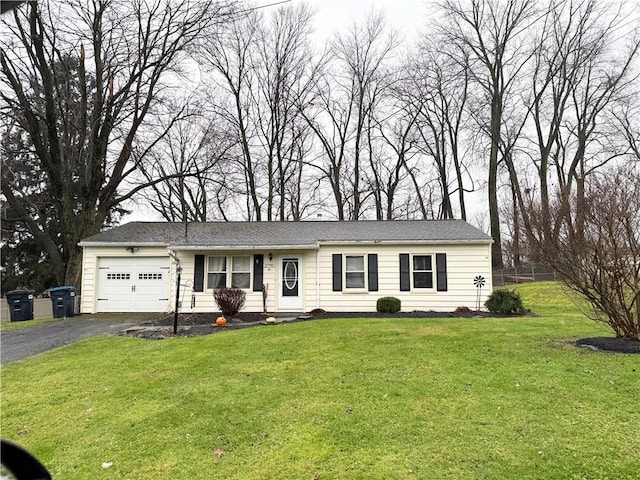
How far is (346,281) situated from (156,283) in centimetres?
666

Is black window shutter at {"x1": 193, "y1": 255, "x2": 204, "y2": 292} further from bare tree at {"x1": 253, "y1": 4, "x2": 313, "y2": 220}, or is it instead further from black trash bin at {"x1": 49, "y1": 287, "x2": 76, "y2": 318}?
bare tree at {"x1": 253, "y1": 4, "x2": 313, "y2": 220}

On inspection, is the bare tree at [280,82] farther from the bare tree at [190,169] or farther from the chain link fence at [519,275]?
the chain link fence at [519,275]

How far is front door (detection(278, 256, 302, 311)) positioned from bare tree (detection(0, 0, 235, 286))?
Answer: 26.7 feet

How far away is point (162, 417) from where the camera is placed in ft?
14.5

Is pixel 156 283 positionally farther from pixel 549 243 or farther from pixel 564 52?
pixel 564 52

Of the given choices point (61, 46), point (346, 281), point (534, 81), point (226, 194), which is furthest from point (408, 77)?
point (61, 46)

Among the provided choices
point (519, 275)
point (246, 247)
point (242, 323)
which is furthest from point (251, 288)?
point (519, 275)

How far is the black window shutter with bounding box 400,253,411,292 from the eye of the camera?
1362cm

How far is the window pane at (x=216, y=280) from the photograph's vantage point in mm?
13906

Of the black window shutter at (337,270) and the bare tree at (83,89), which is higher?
the bare tree at (83,89)

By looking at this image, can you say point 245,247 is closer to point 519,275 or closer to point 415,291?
point 415,291

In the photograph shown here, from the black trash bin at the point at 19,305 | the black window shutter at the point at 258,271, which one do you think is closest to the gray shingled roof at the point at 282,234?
the black window shutter at the point at 258,271

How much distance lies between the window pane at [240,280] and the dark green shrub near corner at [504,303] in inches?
305

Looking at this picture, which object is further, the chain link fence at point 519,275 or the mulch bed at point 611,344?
the chain link fence at point 519,275
